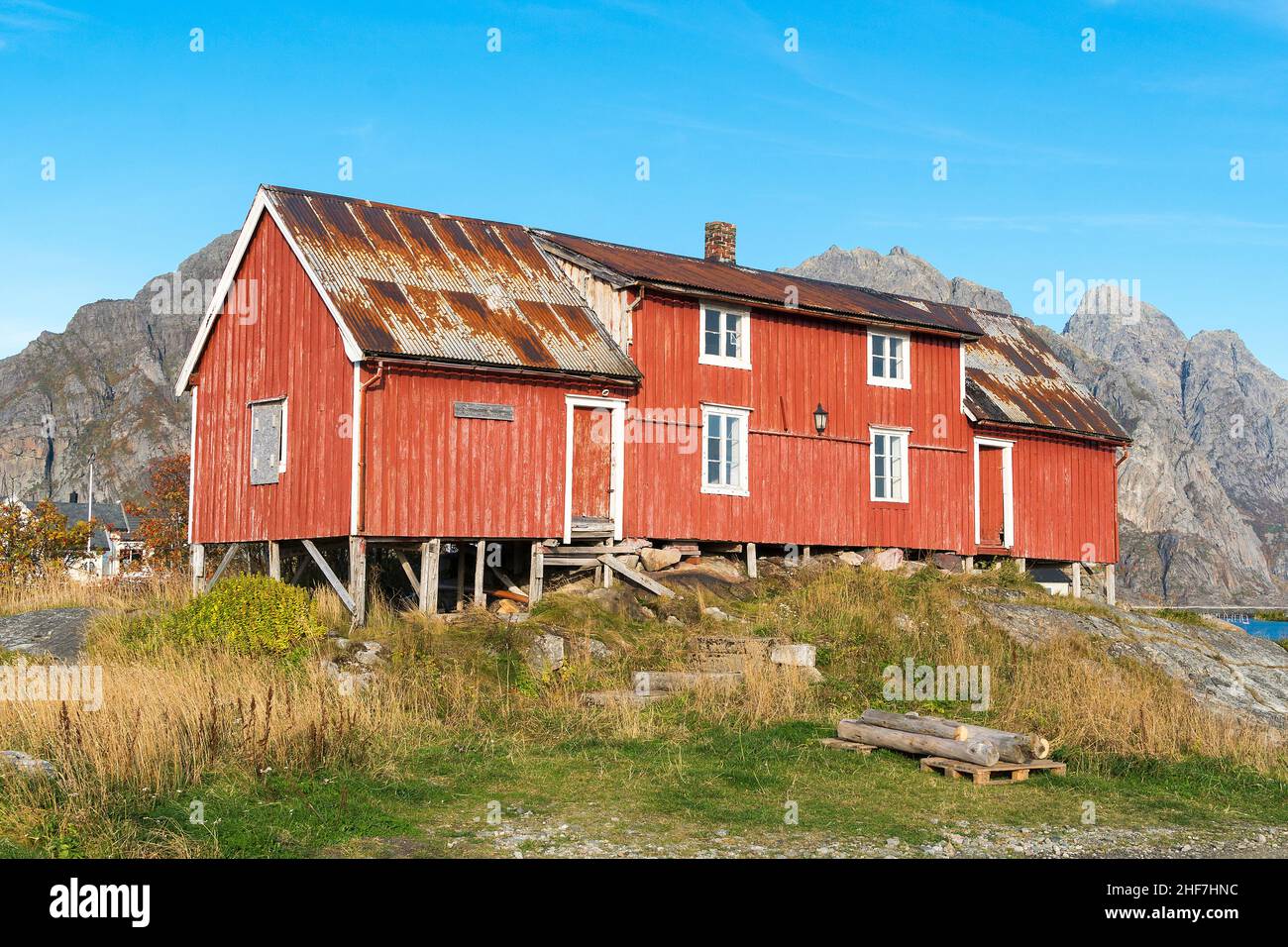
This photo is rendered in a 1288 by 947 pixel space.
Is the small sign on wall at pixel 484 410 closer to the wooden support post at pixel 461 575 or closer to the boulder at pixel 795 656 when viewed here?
the wooden support post at pixel 461 575

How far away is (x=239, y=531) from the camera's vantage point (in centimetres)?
2466

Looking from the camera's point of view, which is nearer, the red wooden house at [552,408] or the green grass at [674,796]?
the green grass at [674,796]

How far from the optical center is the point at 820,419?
27.1m

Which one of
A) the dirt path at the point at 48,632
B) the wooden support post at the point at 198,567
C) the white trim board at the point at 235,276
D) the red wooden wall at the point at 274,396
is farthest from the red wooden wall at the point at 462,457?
the wooden support post at the point at 198,567

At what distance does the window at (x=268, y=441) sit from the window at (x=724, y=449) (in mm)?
8332

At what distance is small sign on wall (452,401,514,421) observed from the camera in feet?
73.4

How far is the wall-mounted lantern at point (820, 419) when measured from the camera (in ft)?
88.8

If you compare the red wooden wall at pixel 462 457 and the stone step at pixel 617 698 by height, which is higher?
the red wooden wall at pixel 462 457

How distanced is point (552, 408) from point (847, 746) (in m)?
10.6

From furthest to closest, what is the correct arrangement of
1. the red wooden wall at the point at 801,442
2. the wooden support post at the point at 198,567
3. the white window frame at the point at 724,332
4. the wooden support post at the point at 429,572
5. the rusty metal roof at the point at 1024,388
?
the rusty metal roof at the point at 1024,388 → the wooden support post at the point at 198,567 → the white window frame at the point at 724,332 → the red wooden wall at the point at 801,442 → the wooden support post at the point at 429,572

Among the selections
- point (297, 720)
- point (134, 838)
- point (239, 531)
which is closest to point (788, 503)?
point (239, 531)

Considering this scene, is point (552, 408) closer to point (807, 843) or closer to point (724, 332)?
point (724, 332)

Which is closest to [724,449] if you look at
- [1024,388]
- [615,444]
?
[615,444]
